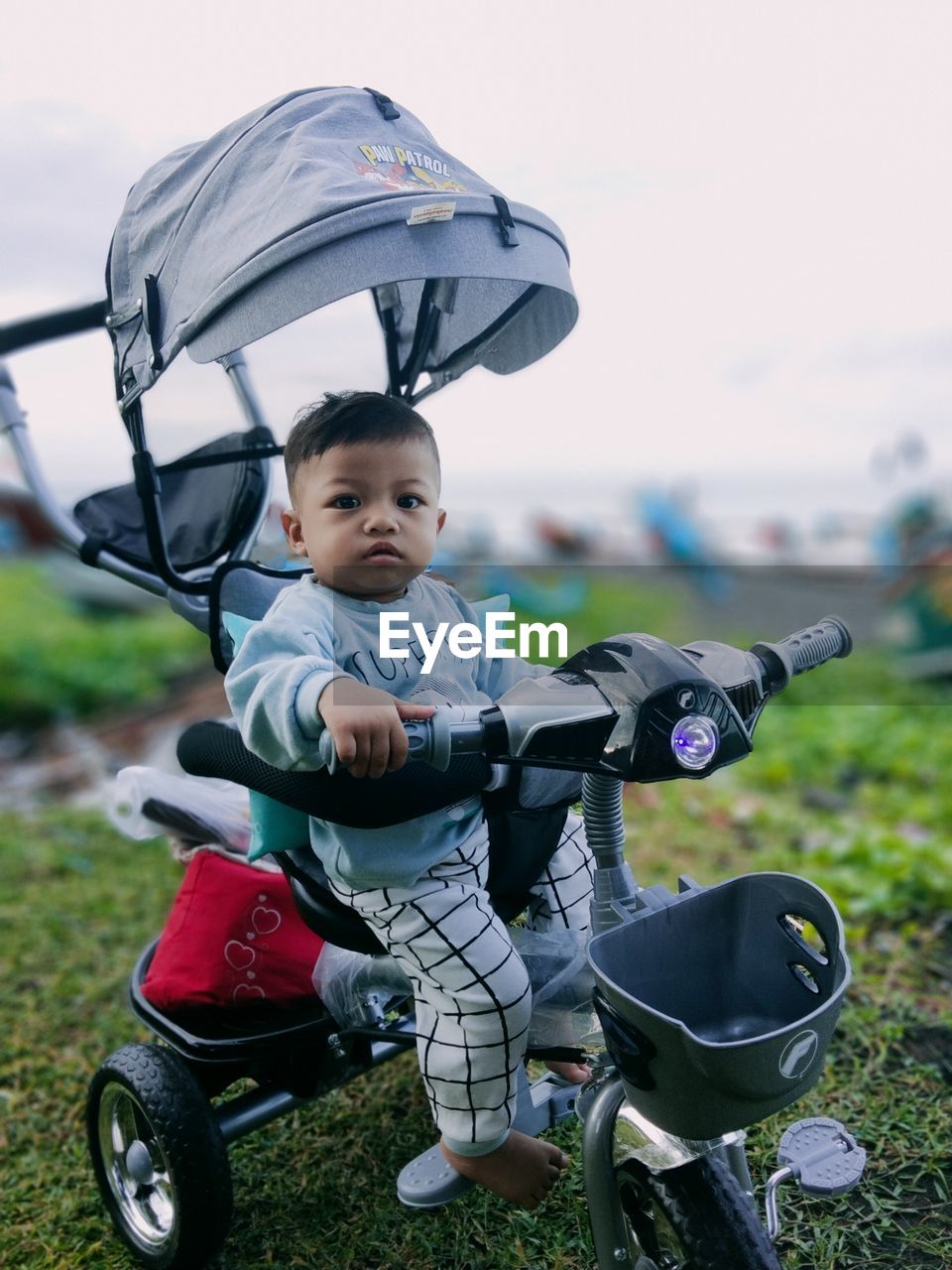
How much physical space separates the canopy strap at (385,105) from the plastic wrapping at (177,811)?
3.67 ft

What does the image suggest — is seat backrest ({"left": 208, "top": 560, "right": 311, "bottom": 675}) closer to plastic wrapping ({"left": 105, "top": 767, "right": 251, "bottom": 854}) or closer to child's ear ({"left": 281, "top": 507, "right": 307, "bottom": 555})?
child's ear ({"left": 281, "top": 507, "right": 307, "bottom": 555})

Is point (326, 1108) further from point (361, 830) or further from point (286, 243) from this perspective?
point (286, 243)

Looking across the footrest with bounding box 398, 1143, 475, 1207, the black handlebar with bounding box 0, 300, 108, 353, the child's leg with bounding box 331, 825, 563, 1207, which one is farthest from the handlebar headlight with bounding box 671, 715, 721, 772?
the black handlebar with bounding box 0, 300, 108, 353

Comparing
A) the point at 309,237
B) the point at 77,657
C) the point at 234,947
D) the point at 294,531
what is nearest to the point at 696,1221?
the point at 234,947

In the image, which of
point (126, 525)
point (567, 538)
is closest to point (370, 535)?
point (126, 525)

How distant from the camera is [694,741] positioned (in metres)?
1.29

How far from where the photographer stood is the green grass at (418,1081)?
1.90 m

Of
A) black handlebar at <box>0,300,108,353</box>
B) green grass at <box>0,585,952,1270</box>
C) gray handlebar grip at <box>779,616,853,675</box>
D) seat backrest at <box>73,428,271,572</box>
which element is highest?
black handlebar at <box>0,300,108,353</box>


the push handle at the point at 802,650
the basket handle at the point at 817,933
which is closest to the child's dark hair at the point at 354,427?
the push handle at the point at 802,650

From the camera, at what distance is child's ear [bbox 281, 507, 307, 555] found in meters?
1.63

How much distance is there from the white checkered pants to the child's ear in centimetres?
48

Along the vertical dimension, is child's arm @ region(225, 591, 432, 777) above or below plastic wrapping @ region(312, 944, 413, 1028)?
above

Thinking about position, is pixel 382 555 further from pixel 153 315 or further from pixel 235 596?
pixel 153 315

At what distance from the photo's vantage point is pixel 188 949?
193cm
